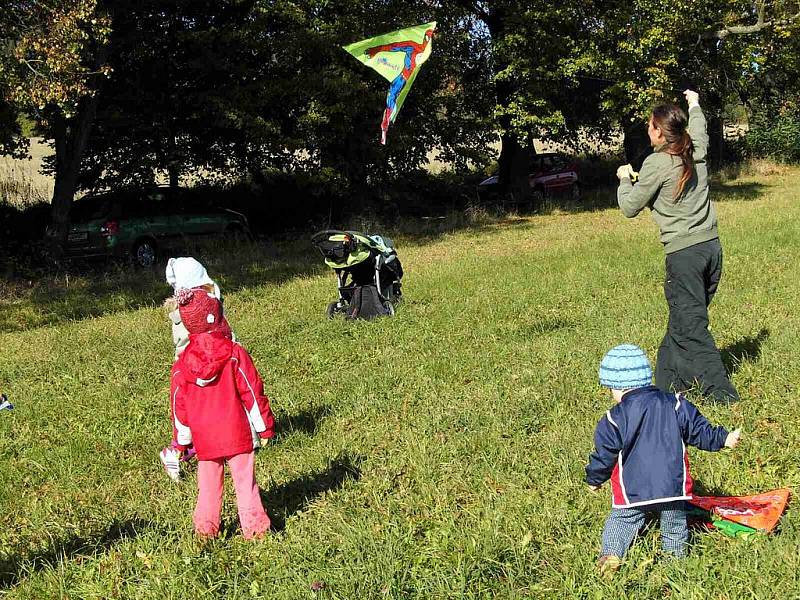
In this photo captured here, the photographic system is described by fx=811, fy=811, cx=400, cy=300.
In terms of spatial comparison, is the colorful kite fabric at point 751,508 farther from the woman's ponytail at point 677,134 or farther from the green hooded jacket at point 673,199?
the woman's ponytail at point 677,134

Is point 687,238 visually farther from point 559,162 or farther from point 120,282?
point 559,162

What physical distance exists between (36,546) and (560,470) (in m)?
2.98

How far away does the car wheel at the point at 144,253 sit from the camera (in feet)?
54.4

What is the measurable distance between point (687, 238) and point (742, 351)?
173 centimetres

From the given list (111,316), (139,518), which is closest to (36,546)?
(139,518)

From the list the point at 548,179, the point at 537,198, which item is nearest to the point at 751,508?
the point at 537,198

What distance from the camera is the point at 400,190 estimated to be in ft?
75.1

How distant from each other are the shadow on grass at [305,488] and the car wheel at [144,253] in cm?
1239

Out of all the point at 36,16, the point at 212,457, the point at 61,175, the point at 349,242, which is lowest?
the point at 212,457

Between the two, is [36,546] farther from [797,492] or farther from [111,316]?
[111,316]

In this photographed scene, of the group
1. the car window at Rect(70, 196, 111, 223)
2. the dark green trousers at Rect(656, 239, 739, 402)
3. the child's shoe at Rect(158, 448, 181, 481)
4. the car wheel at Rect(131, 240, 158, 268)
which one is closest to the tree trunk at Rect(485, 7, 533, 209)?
the car wheel at Rect(131, 240, 158, 268)

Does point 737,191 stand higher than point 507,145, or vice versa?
point 507,145

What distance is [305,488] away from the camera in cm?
495

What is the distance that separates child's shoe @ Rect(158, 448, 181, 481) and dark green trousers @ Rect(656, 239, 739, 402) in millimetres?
3274
